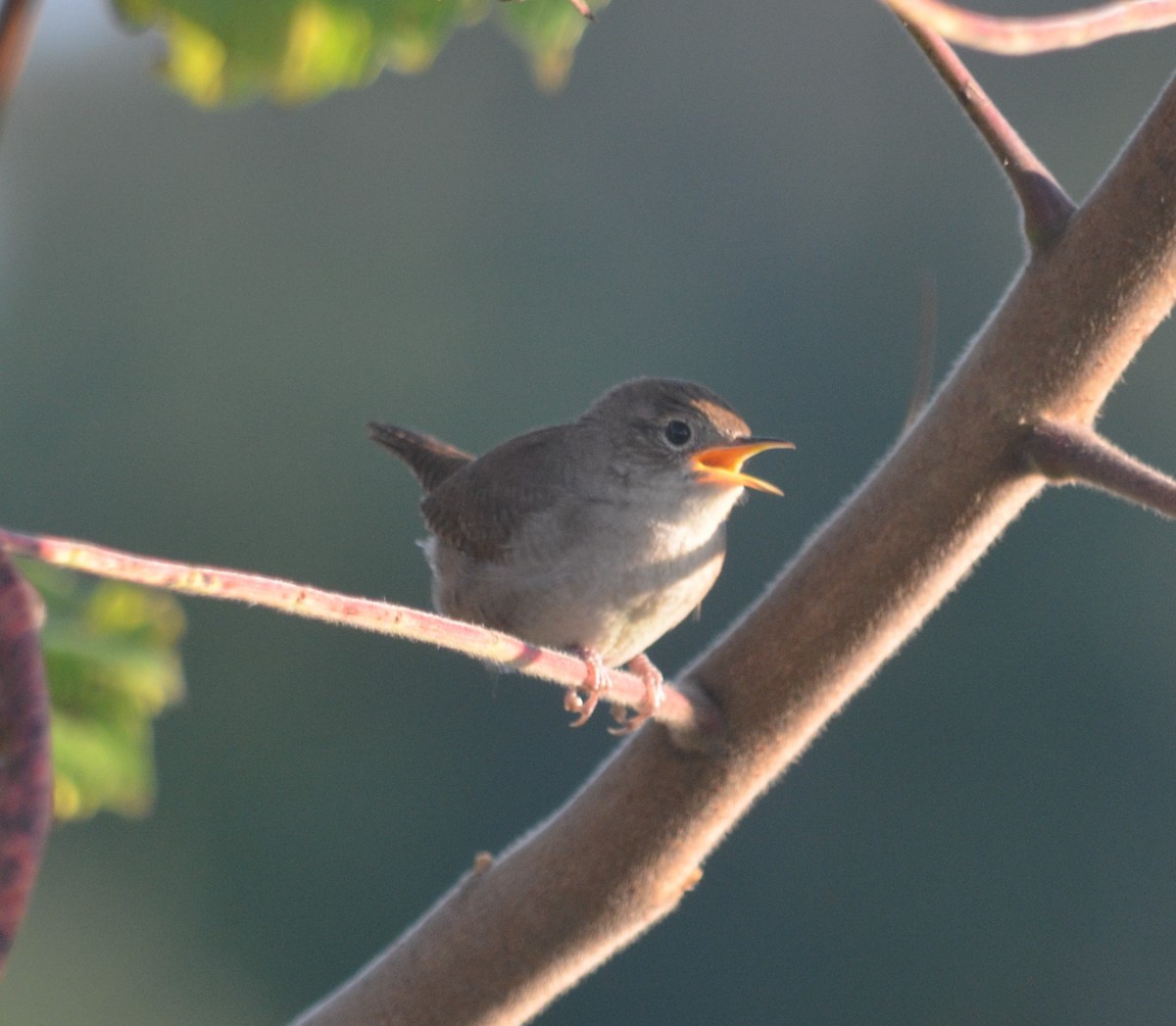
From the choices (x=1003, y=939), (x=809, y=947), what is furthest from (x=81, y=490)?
(x=1003, y=939)

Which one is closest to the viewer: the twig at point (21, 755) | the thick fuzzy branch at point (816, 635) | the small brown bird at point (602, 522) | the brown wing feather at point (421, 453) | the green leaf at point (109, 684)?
the twig at point (21, 755)

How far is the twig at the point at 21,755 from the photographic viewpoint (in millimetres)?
665

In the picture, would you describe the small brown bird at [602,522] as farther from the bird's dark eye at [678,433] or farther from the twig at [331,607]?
the twig at [331,607]

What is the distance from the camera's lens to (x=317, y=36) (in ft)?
6.66

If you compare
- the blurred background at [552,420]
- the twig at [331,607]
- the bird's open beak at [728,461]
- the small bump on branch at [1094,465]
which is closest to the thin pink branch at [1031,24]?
the small bump on branch at [1094,465]

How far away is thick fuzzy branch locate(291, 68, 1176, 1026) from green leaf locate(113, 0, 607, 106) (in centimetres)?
93

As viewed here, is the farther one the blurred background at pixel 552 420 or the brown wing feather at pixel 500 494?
the blurred background at pixel 552 420

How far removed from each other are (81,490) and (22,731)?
2403 centimetres

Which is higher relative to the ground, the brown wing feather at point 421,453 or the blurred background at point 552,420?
the brown wing feather at point 421,453

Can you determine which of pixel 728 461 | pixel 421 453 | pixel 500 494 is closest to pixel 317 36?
pixel 500 494

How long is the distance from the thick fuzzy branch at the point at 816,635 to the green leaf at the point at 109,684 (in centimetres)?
97

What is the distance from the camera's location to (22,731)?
2.28 ft

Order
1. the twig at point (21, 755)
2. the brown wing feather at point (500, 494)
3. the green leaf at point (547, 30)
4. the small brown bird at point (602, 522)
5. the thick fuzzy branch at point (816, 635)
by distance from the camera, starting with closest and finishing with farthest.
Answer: the twig at point (21, 755) → the thick fuzzy branch at point (816, 635) → the green leaf at point (547, 30) → the small brown bird at point (602, 522) → the brown wing feather at point (500, 494)

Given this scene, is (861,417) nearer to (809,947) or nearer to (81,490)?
(809,947)
